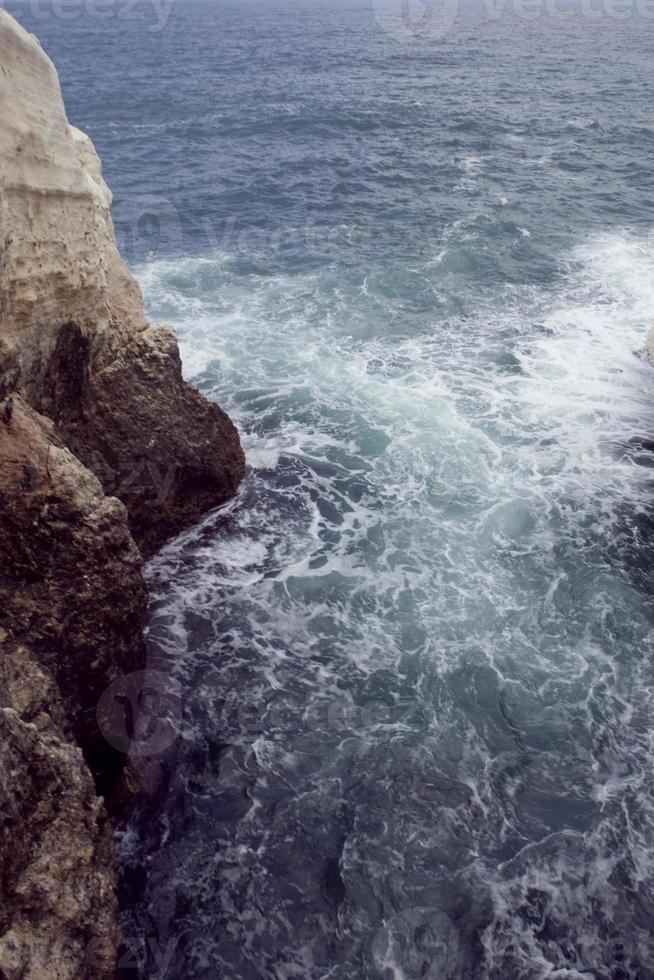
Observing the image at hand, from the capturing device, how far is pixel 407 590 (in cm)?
1267

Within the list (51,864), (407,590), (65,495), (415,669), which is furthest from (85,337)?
(51,864)

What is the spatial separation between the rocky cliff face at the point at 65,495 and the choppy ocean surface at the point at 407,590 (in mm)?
1232

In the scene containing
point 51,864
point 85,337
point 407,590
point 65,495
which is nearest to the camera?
point 51,864

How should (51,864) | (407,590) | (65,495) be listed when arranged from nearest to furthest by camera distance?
1. (51,864)
2. (65,495)
3. (407,590)

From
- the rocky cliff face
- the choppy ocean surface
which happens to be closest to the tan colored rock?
the rocky cliff face

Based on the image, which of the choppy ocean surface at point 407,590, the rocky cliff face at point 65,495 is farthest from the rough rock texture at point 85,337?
the choppy ocean surface at point 407,590

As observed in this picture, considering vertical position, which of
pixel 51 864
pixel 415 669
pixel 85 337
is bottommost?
pixel 415 669

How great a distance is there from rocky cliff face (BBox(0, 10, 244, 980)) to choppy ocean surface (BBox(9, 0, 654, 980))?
4.04 ft

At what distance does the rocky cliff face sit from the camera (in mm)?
7227

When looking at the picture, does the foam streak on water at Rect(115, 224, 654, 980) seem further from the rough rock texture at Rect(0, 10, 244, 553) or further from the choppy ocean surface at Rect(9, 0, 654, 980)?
the rough rock texture at Rect(0, 10, 244, 553)

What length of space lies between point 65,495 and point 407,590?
5.92m

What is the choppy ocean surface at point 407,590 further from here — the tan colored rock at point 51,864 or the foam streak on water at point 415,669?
the tan colored rock at point 51,864

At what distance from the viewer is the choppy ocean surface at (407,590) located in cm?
841

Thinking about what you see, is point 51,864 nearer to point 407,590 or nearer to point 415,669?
point 415,669
